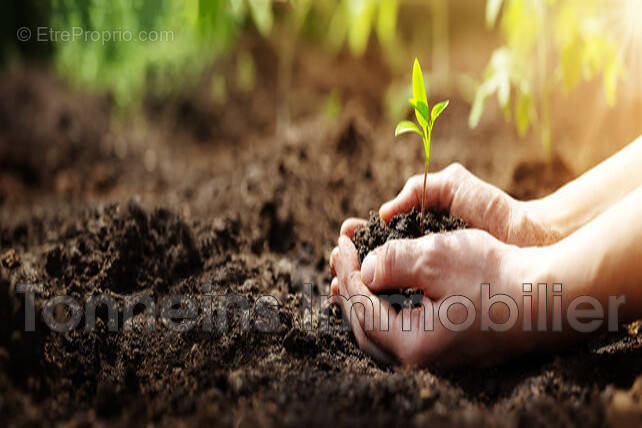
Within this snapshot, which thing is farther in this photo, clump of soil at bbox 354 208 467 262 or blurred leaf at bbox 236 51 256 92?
blurred leaf at bbox 236 51 256 92

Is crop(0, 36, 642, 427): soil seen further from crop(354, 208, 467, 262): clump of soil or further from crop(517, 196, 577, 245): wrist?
crop(517, 196, 577, 245): wrist

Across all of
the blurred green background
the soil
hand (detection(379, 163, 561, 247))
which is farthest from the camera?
the blurred green background

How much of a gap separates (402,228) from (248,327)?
0.43m

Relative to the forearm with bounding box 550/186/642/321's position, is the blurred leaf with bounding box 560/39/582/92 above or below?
above

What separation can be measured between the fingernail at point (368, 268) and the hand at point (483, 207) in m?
0.20

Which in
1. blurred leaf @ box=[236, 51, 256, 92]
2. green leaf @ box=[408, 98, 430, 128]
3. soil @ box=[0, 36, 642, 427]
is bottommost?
soil @ box=[0, 36, 642, 427]

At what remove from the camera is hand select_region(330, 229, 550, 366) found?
3.39 feet

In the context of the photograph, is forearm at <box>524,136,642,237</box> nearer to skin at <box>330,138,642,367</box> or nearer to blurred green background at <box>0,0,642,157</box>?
skin at <box>330,138,642,367</box>

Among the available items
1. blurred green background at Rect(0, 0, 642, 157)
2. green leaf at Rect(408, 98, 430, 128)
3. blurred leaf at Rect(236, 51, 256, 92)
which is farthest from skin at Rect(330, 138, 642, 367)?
blurred leaf at Rect(236, 51, 256, 92)

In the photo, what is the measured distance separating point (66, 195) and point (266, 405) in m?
2.17

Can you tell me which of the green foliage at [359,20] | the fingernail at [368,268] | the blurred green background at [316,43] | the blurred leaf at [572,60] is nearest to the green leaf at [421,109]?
the fingernail at [368,268]

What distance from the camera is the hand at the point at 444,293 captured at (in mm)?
1034

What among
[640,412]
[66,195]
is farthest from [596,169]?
[66,195]

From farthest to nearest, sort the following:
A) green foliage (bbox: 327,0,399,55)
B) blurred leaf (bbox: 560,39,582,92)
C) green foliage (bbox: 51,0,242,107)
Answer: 1. green foliage (bbox: 51,0,242,107)
2. green foliage (bbox: 327,0,399,55)
3. blurred leaf (bbox: 560,39,582,92)
